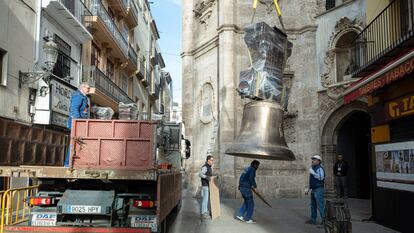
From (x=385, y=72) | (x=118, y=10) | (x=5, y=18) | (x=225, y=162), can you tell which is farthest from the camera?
(x=118, y=10)

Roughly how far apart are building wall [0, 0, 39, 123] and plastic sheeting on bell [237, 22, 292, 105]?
8.34 metres

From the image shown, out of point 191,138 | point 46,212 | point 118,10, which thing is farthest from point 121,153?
point 118,10

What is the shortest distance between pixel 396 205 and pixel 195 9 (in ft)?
47.1

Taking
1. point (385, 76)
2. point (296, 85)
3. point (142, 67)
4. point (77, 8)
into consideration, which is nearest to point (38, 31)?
point (77, 8)

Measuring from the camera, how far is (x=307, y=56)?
17.3 m

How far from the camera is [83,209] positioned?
6.64m

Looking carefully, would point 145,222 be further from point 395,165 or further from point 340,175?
point 340,175

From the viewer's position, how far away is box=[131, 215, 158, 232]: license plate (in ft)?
22.0

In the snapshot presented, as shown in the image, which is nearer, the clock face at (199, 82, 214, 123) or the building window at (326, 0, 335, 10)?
the building window at (326, 0, 335, 10)

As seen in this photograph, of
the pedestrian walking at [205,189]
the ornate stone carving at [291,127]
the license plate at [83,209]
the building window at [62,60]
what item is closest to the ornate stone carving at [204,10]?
the ornate stone carving at [291,127]

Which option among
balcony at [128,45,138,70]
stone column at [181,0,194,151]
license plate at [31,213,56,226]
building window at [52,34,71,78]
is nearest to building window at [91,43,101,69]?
building window at [52,34,71,78]

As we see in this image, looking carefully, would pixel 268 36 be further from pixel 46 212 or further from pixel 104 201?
pixel 46 212

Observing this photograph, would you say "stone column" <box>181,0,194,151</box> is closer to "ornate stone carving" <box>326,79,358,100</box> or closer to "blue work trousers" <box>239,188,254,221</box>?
Answer: "ornate stone carving" <box>326,79,358,100</box>

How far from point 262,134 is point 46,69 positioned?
10262 mm
